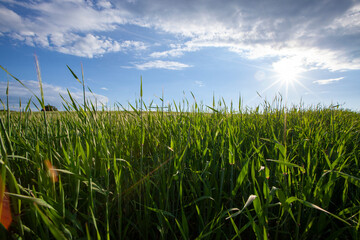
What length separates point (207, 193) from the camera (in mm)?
939

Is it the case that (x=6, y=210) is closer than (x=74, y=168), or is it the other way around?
(x=6, y=210)

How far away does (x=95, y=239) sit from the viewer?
33.1 inches

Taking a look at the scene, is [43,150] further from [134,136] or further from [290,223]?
[290,223]

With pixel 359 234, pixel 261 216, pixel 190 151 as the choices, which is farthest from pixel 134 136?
pixel 359 234

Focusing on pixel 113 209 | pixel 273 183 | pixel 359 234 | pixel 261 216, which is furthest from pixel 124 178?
pixel 359 234

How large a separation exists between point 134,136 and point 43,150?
0.72 meters

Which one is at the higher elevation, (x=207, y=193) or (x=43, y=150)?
(x=43, y=150)

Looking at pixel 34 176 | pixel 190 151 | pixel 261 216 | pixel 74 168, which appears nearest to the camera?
pixel 261 216

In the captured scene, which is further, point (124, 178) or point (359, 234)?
point (124, 178)

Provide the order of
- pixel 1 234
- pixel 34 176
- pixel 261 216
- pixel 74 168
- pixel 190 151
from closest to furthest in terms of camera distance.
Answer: pixel 1 234
pixel 261 216
pixel 74 168
pixel 34 176
pixel 190 151

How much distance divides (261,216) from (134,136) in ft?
4.13

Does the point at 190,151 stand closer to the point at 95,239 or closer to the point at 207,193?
the point at 207,193

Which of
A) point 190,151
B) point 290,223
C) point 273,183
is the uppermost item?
point 190,151

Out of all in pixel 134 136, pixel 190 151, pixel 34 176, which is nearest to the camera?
pixel 34 176
